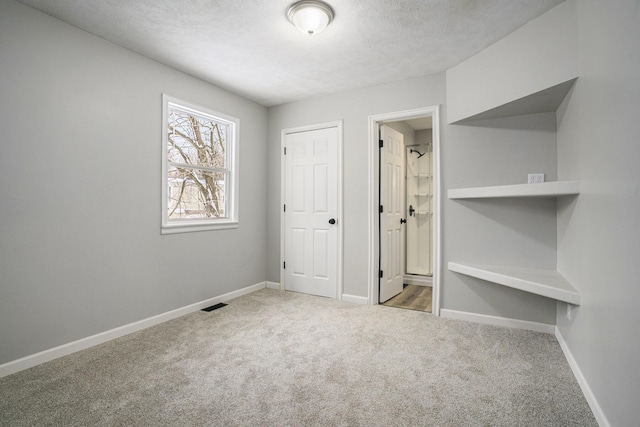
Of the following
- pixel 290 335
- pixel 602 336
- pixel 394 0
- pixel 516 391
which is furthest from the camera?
pixel 290 335

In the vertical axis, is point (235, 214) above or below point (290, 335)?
above

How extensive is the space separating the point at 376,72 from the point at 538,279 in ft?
7.92

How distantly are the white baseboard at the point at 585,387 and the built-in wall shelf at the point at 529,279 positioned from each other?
0.45 meters

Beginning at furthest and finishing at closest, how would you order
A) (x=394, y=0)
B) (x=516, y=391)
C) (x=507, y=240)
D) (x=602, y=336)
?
(x=507, y=240) < (x=394, y=0) < (x=516, y=391) < (x=602, y=336)

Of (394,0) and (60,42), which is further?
(60,42)

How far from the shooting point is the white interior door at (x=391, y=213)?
12.4 feet

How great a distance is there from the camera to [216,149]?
379cm

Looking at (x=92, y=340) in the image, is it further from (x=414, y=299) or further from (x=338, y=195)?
(x=414, y=299)

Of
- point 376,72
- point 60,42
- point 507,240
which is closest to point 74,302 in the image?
point 60,42

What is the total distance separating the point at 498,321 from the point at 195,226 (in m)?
3.20

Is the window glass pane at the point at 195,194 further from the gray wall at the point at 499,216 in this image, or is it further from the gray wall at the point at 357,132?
the gray wall at the point at 499,216

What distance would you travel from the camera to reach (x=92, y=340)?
2541 mm

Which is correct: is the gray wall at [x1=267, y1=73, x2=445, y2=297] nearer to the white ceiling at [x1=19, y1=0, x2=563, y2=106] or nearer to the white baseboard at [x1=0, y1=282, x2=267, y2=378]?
the white ceiling at [x1=19, y1=0, x2=563, y2=106]

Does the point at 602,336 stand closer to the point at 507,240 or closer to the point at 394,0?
the point at 507,240
